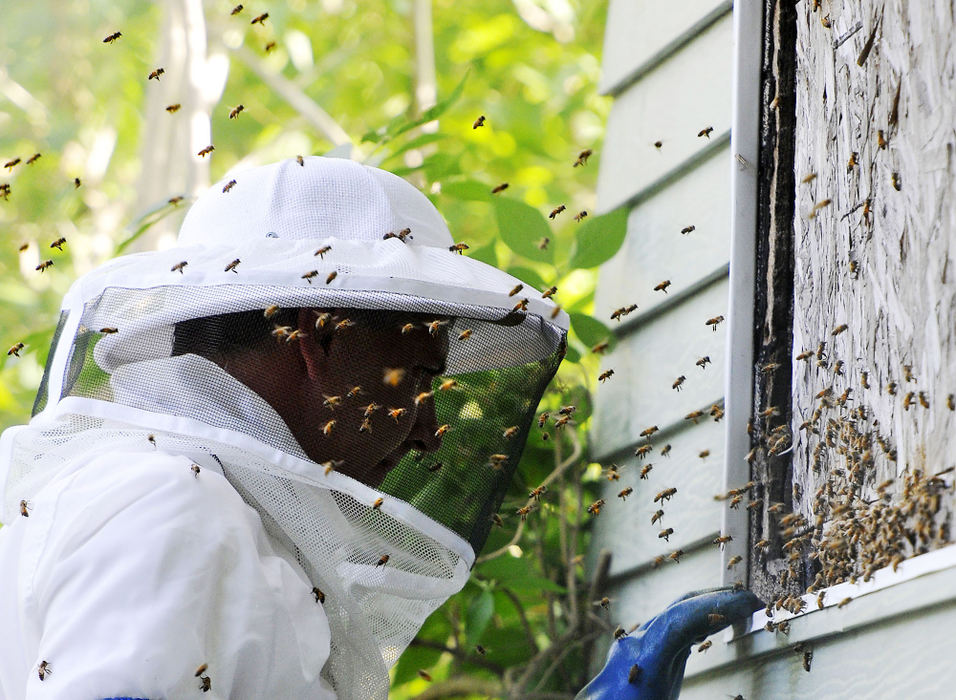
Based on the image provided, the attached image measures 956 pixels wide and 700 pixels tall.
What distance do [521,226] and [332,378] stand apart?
84 cm

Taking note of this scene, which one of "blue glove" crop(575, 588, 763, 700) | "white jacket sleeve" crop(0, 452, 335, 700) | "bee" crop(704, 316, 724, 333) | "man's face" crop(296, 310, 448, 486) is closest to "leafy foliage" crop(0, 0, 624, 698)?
"bee" crop(704, 316, 724, 333)

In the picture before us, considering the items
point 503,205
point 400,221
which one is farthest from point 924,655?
point 503,205

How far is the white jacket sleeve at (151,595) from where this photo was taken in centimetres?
130

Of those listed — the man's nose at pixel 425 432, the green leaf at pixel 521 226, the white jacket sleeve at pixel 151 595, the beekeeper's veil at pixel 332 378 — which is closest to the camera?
the white jacket sleeve at pixel 151 595

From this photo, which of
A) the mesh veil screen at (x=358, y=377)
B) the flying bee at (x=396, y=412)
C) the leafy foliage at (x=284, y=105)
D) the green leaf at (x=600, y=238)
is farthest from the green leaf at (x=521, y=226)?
the leafy foliage at (x=284, y=105)

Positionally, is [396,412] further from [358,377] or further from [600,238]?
[600,238]

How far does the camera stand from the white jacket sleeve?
51.1 inches

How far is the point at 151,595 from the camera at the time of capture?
4.36ft

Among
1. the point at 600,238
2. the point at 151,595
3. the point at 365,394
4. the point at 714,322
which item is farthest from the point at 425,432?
the point at 600,238

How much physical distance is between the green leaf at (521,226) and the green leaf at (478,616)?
2.70ft

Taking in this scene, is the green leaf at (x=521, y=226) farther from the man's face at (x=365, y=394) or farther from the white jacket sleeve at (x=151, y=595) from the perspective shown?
the white jacket sleeve at (x=151, y=595)

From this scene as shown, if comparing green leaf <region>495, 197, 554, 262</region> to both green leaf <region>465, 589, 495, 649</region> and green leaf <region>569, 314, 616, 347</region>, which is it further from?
green leaf <region>465, 589, 495, 649</region>

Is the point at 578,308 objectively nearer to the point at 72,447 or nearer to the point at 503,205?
the point at 503,205

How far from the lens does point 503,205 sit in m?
2.46
